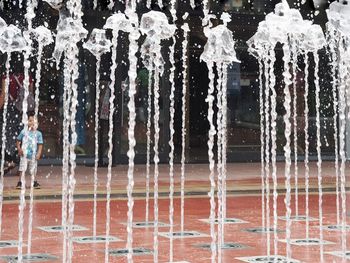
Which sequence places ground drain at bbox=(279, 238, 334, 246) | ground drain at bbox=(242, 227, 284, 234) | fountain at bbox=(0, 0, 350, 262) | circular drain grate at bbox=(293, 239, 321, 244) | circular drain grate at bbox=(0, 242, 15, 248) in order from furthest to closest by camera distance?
fountain at bbox=(0, 0, 350, 262) < ground drain at bbox=(242, 227, 284, 234) < circular drain grate at bbox=(293, 239, 321, 244) < ground drain at bbox=(279, 238, 334, 246) < circular drain grate at bbox=(0, 242, 15, 248)

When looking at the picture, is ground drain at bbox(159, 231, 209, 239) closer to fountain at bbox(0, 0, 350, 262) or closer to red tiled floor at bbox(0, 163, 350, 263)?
red tiled floor at bbox(0, 163, 350, 263)

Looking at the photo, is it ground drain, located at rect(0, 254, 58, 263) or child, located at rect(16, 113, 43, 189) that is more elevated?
child, located at rect(16, 113, 43, 189)

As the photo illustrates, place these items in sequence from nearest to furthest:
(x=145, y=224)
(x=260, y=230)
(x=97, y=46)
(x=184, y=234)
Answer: (x=184, y=234)
(x=260, y=230)
(x=145, y=224)
(x=97, y=46)

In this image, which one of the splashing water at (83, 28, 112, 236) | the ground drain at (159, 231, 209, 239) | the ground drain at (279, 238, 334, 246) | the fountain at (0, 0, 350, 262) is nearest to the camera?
the ground drain at (279, 238, 334, 246)

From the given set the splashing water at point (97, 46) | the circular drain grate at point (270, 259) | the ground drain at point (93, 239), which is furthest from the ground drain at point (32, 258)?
the splashing water at point (97, 46)

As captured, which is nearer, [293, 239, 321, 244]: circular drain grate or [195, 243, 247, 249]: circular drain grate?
[195, 243, 247, 249]: circular drain grate

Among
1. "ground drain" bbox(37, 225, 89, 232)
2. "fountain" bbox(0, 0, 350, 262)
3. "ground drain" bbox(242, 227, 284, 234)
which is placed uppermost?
"fountain" bbox(0, 0, 350, 262)

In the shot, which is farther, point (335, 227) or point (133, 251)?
point (335, 227)

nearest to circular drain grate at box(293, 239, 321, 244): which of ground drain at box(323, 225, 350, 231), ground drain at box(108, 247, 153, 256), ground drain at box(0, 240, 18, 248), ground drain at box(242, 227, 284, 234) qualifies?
ground drain at box(242, 227, 284, 234)

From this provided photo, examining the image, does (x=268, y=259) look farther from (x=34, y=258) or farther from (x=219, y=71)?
(x=219, y=71)

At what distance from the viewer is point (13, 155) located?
13.0 meters

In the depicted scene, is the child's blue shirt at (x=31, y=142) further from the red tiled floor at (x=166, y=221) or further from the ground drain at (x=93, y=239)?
the ground drain at (x=93, y=239)

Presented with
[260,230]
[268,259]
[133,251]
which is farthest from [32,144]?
[268,259]

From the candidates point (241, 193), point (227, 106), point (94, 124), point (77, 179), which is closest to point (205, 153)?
point (227, 106)
